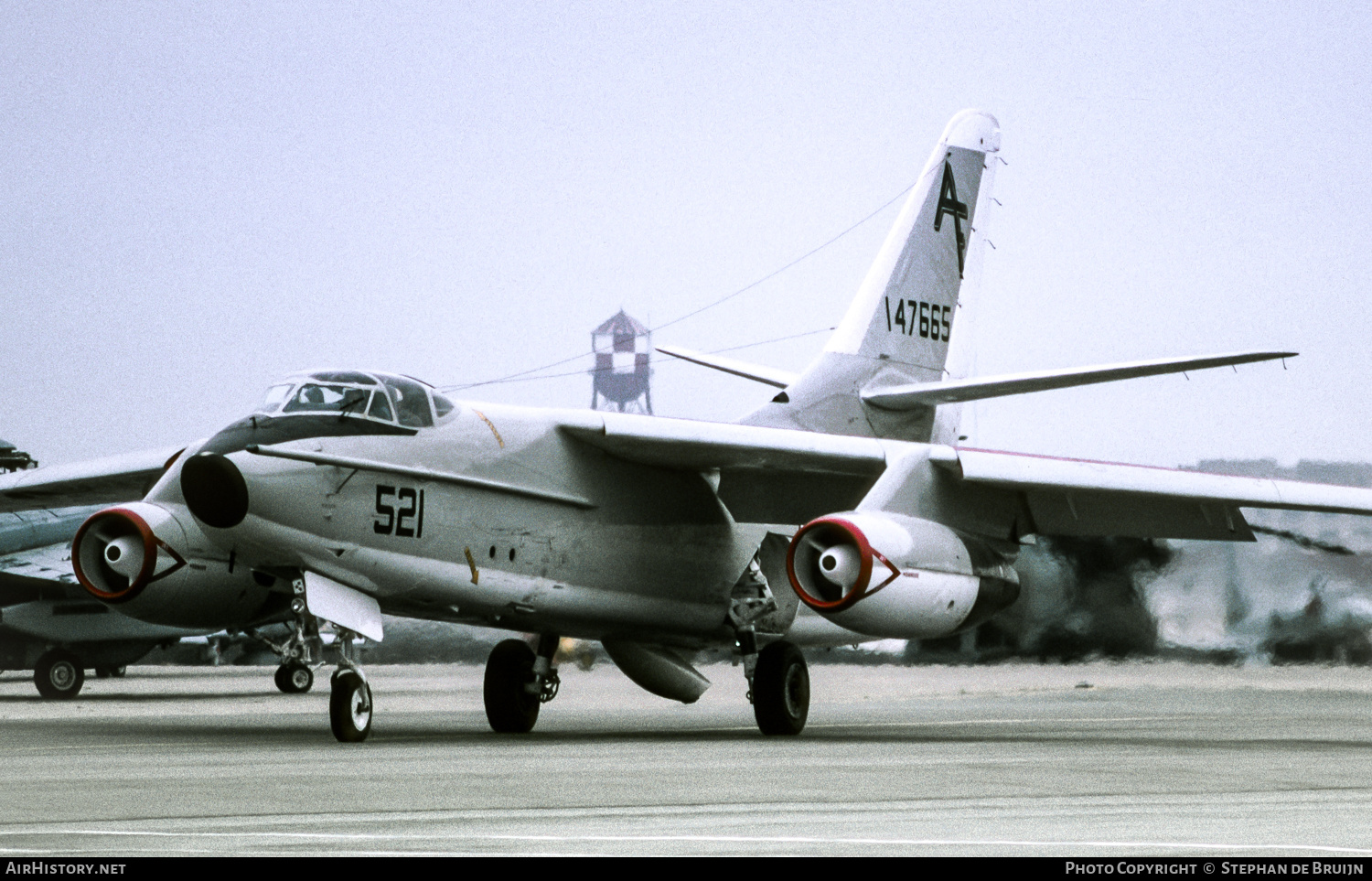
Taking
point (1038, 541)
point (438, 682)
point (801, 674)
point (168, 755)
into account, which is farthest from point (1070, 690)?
point (168, 755)

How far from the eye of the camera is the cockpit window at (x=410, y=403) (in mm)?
13461

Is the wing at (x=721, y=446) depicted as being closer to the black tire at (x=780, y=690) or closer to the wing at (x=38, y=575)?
the black tire at (x=780, y=690)

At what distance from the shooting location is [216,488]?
12.3m

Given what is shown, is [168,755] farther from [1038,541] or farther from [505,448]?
[1038,541]

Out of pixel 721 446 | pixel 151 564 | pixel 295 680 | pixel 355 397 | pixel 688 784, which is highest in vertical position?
pixel 355 397

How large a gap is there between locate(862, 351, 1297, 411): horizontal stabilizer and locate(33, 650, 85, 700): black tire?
1344cm

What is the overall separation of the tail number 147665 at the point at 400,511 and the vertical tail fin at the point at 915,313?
4799mm

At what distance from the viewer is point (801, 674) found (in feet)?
51.1

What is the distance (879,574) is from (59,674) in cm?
1591

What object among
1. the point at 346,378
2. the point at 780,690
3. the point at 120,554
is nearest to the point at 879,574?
the point at 780,690

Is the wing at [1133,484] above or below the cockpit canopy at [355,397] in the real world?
below

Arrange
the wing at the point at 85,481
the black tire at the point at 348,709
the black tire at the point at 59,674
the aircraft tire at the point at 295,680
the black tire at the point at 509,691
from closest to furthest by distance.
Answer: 1. the black tire at the point at 348,709
2. the black tire at the point at 509,691
3. the wing at the point at 85,481
4. the black tire at the point at 59,674
5. the aircraft tire at the point at 295,680

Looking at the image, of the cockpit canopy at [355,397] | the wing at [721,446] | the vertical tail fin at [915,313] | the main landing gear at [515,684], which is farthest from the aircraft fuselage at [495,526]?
the vertical tail fin at [915,313]

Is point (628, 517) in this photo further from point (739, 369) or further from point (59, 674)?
point (59, 674)
